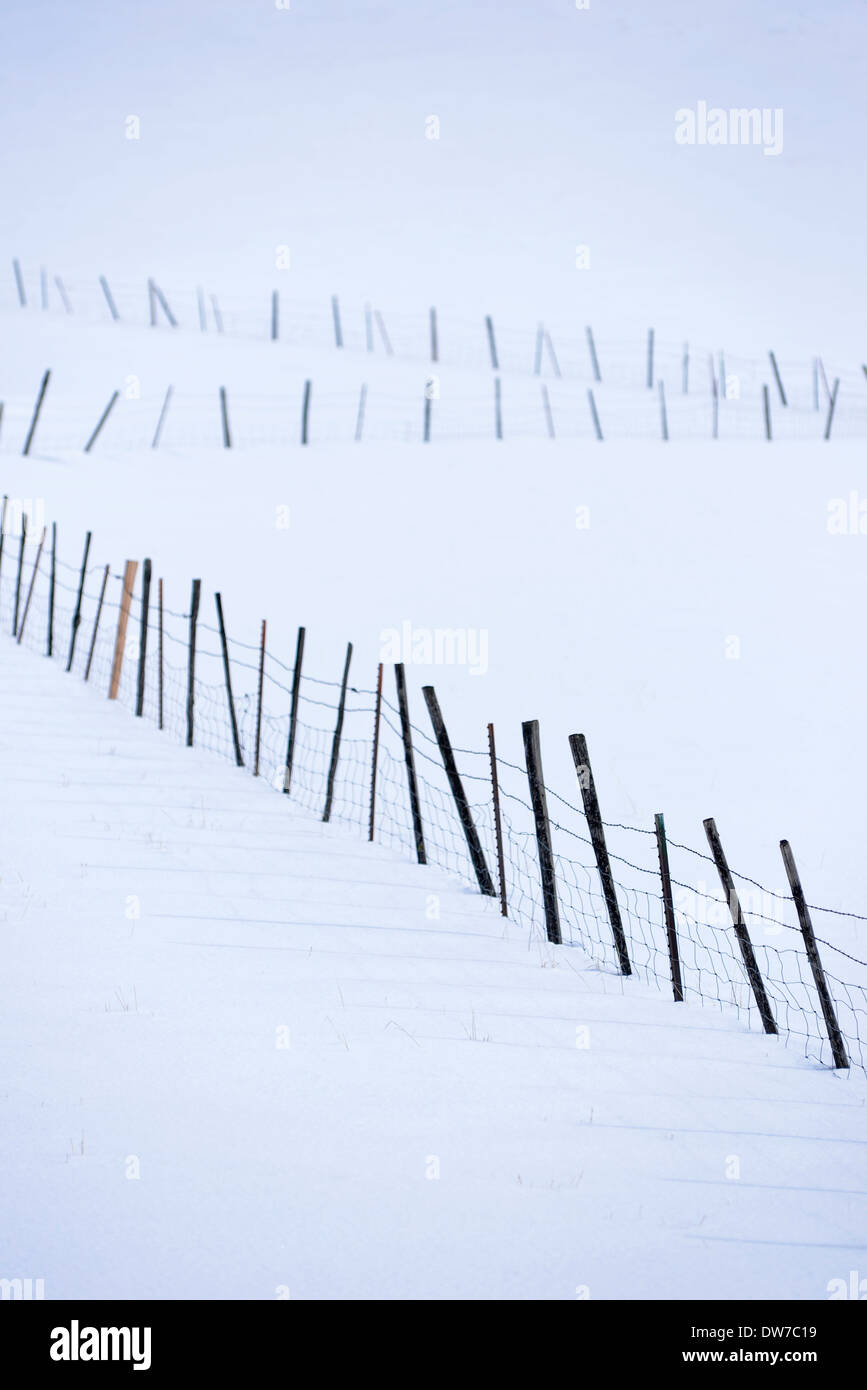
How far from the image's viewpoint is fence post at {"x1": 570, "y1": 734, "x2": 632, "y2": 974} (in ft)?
24.5

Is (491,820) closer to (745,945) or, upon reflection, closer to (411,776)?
(411,776)

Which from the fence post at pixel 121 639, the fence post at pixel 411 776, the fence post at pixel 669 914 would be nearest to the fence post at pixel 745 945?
the fence post at pixel 669 914

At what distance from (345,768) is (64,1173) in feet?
28.4

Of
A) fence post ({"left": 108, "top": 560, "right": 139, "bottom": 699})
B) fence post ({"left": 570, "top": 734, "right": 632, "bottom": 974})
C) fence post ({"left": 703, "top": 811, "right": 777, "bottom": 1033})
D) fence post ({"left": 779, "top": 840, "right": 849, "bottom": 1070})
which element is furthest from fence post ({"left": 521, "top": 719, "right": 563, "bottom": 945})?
fence post ({"left": 108, "top": 560, "right": 139, "bottom": 699})

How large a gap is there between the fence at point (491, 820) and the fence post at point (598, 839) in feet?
0.05

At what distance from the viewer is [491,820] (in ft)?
36.7

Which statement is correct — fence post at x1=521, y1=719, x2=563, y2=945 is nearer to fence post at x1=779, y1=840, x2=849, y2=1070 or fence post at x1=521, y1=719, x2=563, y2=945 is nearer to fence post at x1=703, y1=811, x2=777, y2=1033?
fence post at x1=703, y1=811, x2=777, y2=1033

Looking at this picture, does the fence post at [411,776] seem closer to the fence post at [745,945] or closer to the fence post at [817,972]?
the fence post at [745,945]

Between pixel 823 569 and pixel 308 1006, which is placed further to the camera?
pixel 823 569

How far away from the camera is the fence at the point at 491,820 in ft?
25.2

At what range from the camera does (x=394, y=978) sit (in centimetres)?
649

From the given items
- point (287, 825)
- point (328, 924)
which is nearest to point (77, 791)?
point (287, 825)

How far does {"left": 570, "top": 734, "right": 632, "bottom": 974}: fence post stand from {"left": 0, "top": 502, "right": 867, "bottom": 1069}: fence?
0.01m
